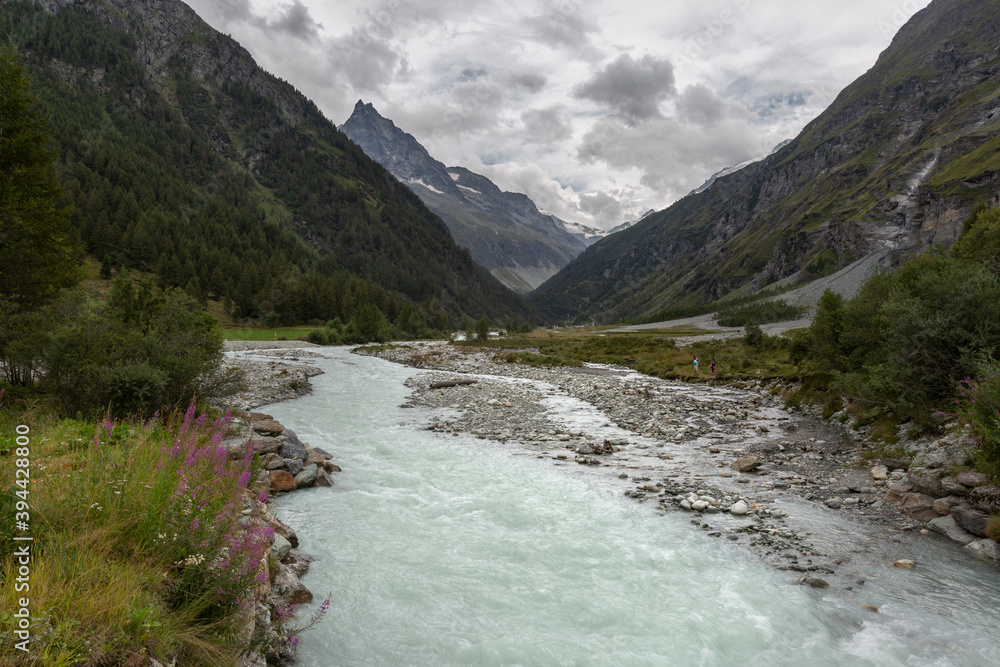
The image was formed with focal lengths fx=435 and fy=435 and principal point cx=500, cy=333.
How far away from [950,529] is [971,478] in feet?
3.95

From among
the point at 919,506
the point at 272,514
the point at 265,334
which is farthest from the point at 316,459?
the point at 265,334

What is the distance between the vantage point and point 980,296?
13156 mm

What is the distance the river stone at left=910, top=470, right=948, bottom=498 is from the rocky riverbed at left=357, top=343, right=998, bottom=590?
0.05m

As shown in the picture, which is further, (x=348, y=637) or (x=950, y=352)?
(x=950, y=352)

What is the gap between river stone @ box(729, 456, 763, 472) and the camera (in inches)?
546

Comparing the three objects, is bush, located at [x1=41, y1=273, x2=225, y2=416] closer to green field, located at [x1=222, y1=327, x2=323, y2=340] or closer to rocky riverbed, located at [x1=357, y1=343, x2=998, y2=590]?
rocky riverbed, located at [x1=357, y1=343, x2=998, y2=590]

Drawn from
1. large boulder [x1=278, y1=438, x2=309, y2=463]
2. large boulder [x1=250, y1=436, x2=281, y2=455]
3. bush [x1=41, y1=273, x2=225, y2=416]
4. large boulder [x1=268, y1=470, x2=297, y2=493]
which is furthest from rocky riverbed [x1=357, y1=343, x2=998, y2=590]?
bush [x1=41, y1=273, x2=225, y2=416]

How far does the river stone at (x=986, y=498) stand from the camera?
870 centimetres

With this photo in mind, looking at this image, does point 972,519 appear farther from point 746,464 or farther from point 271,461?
point 271,461

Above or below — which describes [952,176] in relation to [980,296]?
above

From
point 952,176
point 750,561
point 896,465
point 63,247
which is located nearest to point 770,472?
point 896,465

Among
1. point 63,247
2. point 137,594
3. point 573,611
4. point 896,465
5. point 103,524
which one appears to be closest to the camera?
point 137,594

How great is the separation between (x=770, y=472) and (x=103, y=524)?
15.8m

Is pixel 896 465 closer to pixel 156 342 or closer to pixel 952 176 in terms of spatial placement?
pixel 156 342
